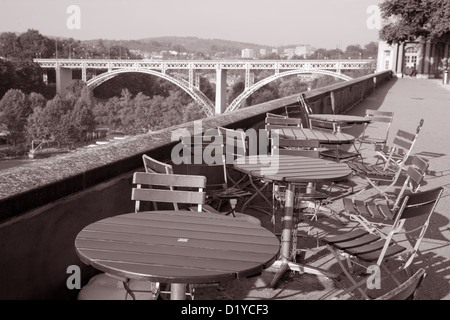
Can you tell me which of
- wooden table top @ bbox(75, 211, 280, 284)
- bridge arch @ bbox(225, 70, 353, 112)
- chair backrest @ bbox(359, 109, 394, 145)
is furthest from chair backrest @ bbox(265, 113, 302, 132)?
bridge arch @ bbox(225, 70, 353, 112)

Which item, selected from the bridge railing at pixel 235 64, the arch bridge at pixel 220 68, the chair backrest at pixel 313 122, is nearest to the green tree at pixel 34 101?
the arch bridge at pixel 220 68

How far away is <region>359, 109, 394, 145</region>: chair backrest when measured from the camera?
8.12 meters

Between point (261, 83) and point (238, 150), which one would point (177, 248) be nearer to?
point (238, 150)

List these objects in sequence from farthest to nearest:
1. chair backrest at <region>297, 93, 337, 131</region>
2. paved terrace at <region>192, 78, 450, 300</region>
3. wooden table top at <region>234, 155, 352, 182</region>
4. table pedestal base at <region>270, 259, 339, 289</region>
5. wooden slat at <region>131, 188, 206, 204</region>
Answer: chair backrest at <region>297, 93, 337, 131</region> → wooden table top at <region>234, 155, 352, 182</region> → table pedestal base at <region>270, 259, 339, 289</region> → paved terrace at <region>192, 78, 450, 300</region> → wooden slat at <region>131, 188, 206, 204</region>

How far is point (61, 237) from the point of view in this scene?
307 cm

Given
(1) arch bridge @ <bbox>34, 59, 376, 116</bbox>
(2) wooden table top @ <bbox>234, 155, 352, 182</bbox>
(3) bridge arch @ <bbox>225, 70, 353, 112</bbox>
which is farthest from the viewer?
(1) arch bridge @ <bbox>34, 59, 376, 116</bbox>

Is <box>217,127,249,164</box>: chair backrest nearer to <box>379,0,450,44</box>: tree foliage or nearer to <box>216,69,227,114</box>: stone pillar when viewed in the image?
<box>379,0,450,44</box>: tree foliage

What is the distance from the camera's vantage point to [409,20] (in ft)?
133

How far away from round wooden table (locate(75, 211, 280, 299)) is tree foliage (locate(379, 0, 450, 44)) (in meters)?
35.6

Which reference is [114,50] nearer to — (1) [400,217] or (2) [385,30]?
(2) [385,30]

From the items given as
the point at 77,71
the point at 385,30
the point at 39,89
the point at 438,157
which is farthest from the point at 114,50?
the point at 438,157

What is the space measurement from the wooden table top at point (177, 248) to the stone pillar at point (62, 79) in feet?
280

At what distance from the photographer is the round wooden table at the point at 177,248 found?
7.11 feet
